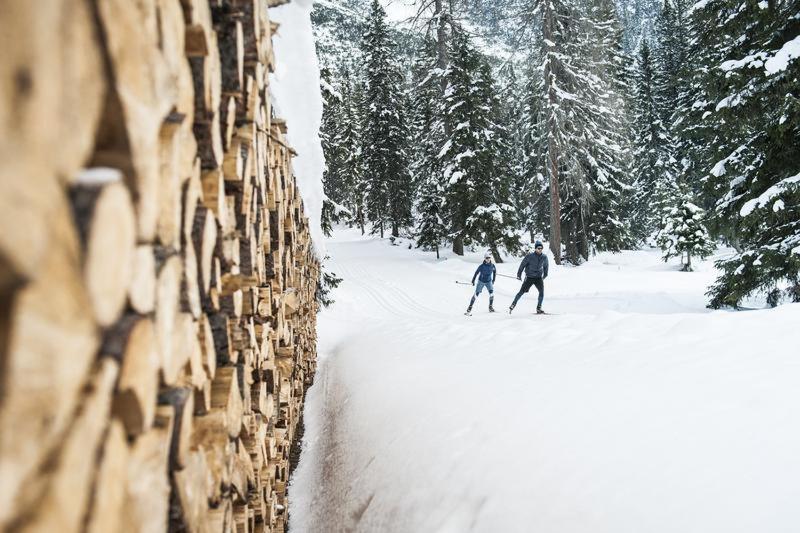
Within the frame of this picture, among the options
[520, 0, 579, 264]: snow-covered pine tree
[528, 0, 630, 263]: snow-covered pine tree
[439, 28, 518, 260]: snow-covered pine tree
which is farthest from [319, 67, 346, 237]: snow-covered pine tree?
[528, 0, 630, 263]: snow-covered pine tree

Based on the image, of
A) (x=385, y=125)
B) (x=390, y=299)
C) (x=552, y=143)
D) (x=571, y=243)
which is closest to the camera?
(x=390, y=299)

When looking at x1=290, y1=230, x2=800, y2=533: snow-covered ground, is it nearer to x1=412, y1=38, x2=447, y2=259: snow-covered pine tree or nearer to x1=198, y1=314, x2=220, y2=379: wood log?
x1=198, y1=314, x2=220, y2=379: wood log

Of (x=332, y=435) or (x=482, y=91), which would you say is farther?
(x=482, y=91)

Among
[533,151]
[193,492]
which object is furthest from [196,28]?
[533,151]

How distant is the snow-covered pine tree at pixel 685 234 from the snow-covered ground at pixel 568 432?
62.5 feet

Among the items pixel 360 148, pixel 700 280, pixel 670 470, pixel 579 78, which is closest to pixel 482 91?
pixel 579 78

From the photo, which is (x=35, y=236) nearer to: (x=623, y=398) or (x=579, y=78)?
(x=623, y=398)

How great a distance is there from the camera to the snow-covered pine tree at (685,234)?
21953mm

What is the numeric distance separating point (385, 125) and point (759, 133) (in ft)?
73.8

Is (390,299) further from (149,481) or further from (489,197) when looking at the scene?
(149,481)

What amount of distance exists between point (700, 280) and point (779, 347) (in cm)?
1423

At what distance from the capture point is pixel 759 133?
8.05m

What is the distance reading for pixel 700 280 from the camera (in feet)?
52.1

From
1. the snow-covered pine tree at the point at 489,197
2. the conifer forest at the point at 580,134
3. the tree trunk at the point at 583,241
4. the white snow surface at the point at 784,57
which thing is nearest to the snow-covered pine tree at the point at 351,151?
the conifer forest at the point at 580,134
